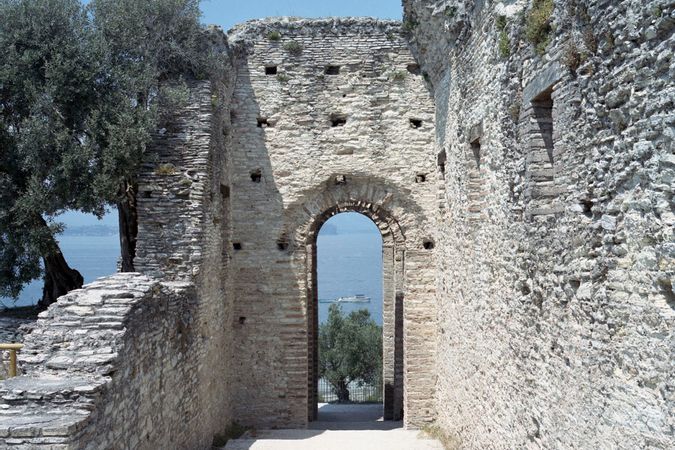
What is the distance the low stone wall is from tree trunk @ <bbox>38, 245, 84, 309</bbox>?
9.95 ft

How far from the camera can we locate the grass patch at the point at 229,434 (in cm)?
969

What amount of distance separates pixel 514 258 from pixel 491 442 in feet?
7.66

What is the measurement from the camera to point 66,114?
359 inches

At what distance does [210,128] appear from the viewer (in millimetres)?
9648

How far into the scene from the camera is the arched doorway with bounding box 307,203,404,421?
38.1 ft

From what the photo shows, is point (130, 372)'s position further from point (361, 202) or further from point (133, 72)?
point (361, 202)

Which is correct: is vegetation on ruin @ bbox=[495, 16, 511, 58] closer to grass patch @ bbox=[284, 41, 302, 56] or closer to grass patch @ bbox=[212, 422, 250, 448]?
grass patch @ bbox=[284, 41, 302, 56]

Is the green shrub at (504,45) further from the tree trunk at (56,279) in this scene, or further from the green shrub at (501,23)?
the tree trunk at (56,279)

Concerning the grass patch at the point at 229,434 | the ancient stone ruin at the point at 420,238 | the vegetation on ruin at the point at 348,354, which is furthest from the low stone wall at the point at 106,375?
the vegetation on ruin at the point at 348,354

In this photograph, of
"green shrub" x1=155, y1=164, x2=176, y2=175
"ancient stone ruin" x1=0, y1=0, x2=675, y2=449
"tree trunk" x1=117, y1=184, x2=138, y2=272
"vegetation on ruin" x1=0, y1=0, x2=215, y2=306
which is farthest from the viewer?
"tree trunk" x1=117, y1=184, x2=138, y2=272

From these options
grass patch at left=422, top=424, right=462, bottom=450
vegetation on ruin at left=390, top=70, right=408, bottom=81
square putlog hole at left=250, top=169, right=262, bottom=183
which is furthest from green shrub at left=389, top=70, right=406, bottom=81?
grass patch at left=422, top=424, right=462, bottom=450

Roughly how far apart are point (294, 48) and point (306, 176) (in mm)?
2310

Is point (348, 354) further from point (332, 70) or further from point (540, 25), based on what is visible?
point (540, 25)

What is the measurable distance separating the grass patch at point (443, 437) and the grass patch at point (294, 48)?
696cm
